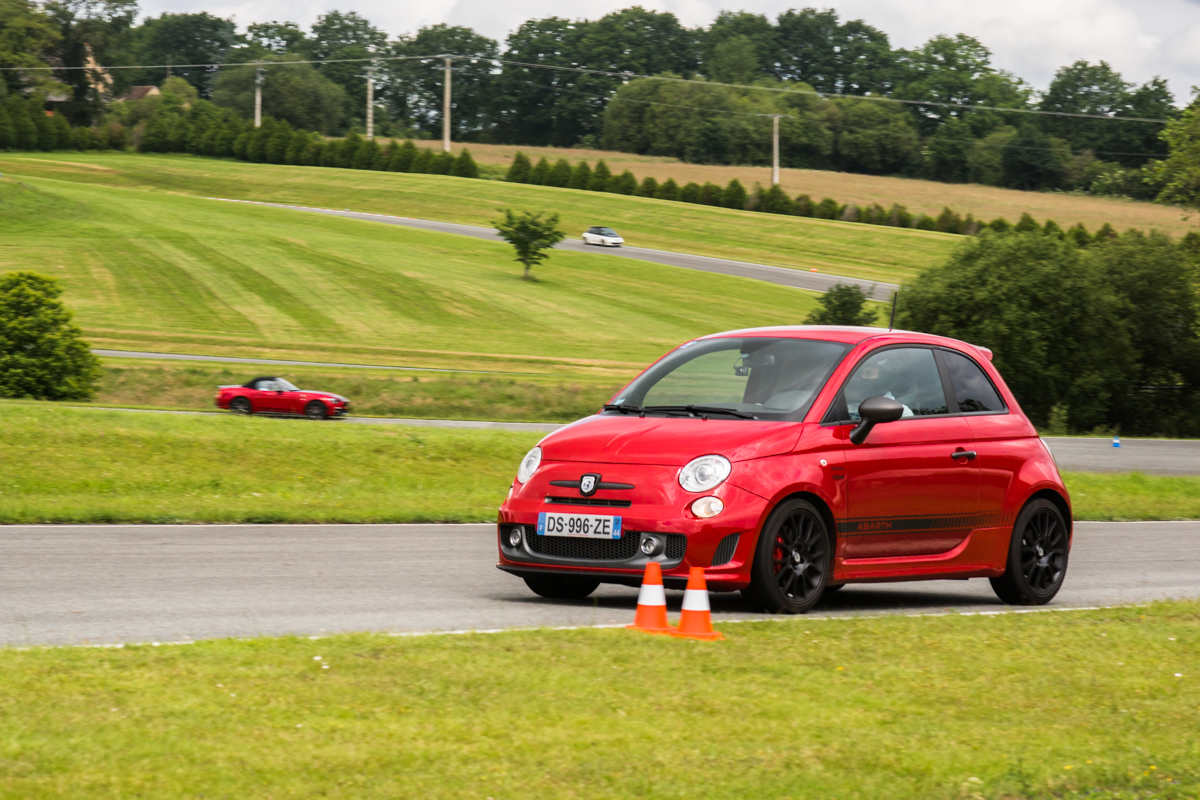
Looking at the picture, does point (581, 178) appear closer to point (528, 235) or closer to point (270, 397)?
point (528, 235)

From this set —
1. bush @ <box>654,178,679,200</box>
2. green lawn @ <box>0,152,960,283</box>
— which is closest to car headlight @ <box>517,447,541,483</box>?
green lawn @ <box>0,152,960,283</box>

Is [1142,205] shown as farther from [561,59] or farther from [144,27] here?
[144,27]

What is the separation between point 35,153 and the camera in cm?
10388

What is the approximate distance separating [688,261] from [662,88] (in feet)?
226

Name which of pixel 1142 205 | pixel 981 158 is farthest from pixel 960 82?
pixel 1142 205

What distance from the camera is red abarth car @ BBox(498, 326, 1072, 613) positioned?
807 centimetres

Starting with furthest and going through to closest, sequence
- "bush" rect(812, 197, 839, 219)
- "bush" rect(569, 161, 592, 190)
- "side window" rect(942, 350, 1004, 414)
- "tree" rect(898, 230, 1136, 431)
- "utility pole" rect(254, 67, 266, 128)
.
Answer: "utility pole" rect(254, 67, 266, 128) → "bush" rect(569, 161, 592, 190) → "bush" rect(812, 197, 839, 219) → "tree" rect(898, 230, 1136, 431) → "side window" rect(942, 350, 1004, 414)

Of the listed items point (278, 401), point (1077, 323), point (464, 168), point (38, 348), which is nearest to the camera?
point (38, 348)

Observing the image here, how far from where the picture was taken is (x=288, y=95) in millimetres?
133375

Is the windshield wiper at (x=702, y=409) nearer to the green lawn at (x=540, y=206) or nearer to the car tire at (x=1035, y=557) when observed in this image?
the car tire at (x=1035, y=557)

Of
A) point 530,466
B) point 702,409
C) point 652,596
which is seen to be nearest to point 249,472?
point 530,466

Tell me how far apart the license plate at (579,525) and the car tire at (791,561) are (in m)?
0.84

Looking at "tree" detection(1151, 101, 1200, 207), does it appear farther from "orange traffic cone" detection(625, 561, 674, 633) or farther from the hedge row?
"orange traffic cone" detection(625, 561, 674, 633)

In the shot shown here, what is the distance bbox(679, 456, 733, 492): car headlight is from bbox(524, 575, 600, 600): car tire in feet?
4.27
